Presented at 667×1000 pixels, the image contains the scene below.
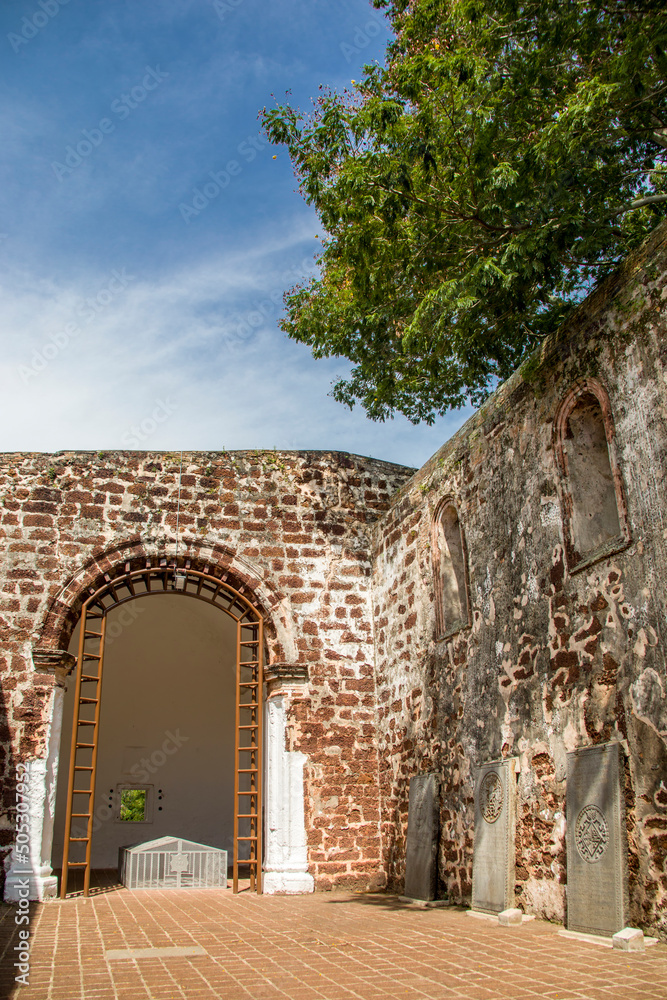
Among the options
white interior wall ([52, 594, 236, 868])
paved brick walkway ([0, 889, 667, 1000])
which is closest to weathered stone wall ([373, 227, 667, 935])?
paved brick walkway ([0, 889, 667, 1000])

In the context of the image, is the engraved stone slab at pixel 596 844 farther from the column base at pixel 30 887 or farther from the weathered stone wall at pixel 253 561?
the column base at pixel 30 887

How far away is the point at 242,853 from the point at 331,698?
7.29 metres

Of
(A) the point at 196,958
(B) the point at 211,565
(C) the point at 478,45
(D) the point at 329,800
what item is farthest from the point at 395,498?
(A) the point at 196,958

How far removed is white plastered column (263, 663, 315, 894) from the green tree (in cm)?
464

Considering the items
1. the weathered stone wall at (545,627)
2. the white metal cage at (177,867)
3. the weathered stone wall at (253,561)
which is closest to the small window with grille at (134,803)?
the white metal cage at (177,867)

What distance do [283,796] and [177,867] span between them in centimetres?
185

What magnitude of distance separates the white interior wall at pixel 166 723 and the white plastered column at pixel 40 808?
5.61 m

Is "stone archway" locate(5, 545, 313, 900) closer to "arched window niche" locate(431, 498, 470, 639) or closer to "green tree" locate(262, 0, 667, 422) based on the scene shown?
"arched window niche" locate(431, 498, 470, 639)

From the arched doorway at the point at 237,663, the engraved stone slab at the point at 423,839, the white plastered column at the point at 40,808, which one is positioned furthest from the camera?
the arched doorway at the point at 237,663

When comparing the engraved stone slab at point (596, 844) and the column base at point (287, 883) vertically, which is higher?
the engraved stone slab at point (596, 844)

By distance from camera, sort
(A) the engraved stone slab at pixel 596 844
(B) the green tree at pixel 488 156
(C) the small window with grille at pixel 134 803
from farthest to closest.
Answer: (C) the small window with grille at pixel 134 803, (B) the green tree at pixel 488 156, (A) the engraved stone slab at pixel 596 844

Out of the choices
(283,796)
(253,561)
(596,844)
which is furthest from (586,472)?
(283,796)

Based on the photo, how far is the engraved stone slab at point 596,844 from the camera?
5.43 metres

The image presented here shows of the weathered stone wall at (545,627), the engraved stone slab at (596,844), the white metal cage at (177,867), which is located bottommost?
the white metal cage at (177,867)
